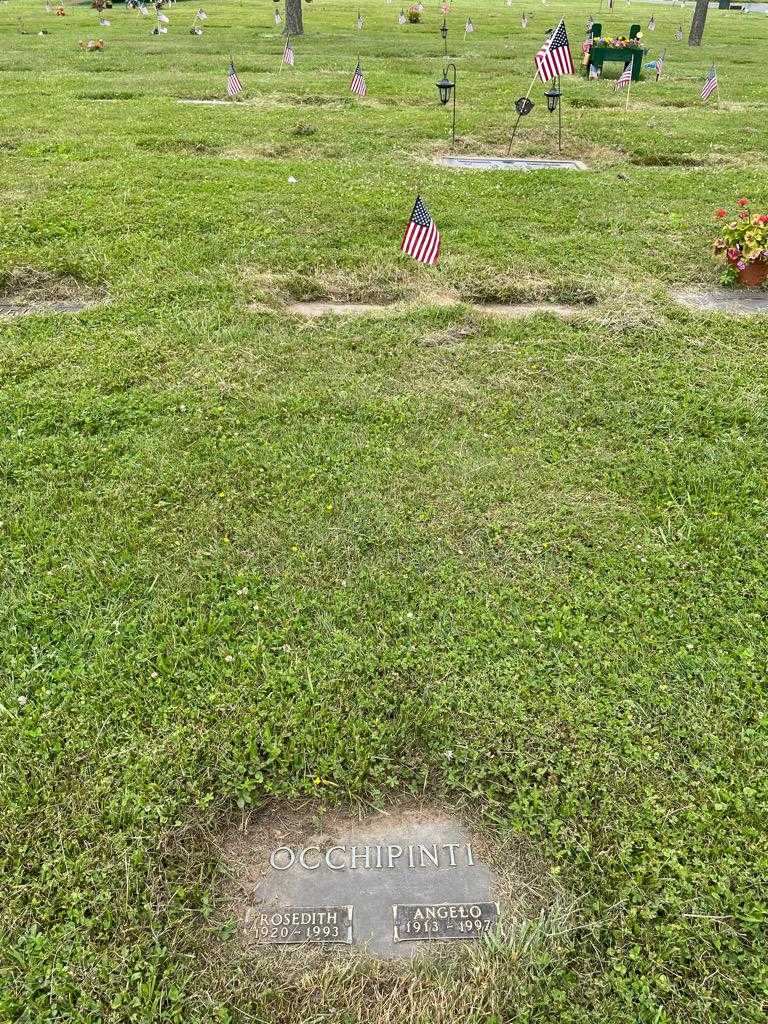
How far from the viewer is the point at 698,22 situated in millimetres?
23828

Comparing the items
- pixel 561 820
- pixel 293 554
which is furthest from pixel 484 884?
pixel 293 554

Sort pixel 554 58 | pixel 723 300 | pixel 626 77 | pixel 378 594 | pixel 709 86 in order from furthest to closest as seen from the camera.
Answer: pixel 709 86 → pixel 626 77 → pixel 554 58 → pixel 723 300 → pixel 378 594

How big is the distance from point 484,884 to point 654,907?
55 cm

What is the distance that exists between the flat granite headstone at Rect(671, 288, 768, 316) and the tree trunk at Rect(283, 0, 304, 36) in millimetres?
21170

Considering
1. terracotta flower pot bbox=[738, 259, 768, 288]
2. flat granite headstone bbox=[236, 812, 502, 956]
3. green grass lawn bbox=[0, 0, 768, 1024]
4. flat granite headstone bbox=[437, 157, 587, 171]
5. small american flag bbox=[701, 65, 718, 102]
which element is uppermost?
small american flag bbox=[701, 65, 718, 102]

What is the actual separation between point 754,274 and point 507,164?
16.9 ft

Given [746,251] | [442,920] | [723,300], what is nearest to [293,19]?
[746,251]

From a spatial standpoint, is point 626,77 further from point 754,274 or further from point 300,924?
point 300,924

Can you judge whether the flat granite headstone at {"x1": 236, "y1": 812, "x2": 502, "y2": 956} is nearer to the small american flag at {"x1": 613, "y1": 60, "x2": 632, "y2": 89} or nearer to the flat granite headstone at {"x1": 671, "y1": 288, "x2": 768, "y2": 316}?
the flat granite headstone at {"x1": 671, "y1": 288, "x2": 768, "y2": 316}

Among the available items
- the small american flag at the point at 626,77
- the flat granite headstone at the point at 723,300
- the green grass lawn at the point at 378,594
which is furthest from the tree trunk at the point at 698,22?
the flat granite headstone at the point at 723,300

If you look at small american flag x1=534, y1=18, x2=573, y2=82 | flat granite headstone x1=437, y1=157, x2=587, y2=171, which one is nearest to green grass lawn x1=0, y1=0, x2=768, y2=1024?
small american flag x1=534, y1=18, x2=573, y2=82

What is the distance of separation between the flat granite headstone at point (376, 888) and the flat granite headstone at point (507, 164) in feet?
31.4

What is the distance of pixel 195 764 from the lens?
2758 mm

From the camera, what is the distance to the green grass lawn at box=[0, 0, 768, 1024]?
2289mm
